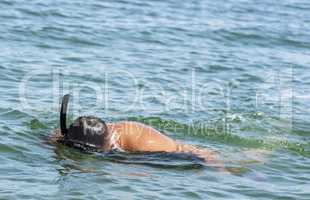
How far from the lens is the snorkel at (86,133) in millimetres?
7492

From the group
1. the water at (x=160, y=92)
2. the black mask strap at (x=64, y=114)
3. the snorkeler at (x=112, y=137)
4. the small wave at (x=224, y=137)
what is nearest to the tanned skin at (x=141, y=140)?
the snorkeler at (x=112, y=137)

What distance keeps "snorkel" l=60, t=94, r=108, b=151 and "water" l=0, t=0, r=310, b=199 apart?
134mm

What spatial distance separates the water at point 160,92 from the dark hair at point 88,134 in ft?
0.45

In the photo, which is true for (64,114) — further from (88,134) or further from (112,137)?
(112,137)

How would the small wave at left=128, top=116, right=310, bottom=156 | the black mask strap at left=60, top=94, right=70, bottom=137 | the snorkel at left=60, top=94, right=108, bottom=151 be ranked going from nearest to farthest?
the black mask strap at left=60, top=94, right=70, bottom=137, the snorkel at left=60, top=94, right=108, bottom=151, the small wave at left=128, top=116, right=310, bottom=156

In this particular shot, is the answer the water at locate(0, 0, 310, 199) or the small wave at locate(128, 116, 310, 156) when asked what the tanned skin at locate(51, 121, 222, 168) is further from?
the small wave at locate(128, 116, 310, 156)

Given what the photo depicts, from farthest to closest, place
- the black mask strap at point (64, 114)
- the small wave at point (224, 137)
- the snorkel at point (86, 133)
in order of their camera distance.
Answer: the small wave at point (224, 137) < the snorkel at point (86, 133) < the black mask strap at point (64, 114)

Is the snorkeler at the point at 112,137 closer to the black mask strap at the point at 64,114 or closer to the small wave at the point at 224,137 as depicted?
the black mask strap at the point at 64,114

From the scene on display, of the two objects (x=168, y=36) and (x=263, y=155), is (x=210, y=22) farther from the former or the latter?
(x=263, y=155)

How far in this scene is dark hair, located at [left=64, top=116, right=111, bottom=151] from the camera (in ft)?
24.6

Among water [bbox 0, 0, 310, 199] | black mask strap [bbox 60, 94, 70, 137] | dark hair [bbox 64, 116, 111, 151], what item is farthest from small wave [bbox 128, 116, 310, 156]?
black mask strap [bbox 60, 94, 70, 137]

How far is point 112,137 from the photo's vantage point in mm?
7629

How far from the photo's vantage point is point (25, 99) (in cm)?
977

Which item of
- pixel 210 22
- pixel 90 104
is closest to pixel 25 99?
pixel 90 104
